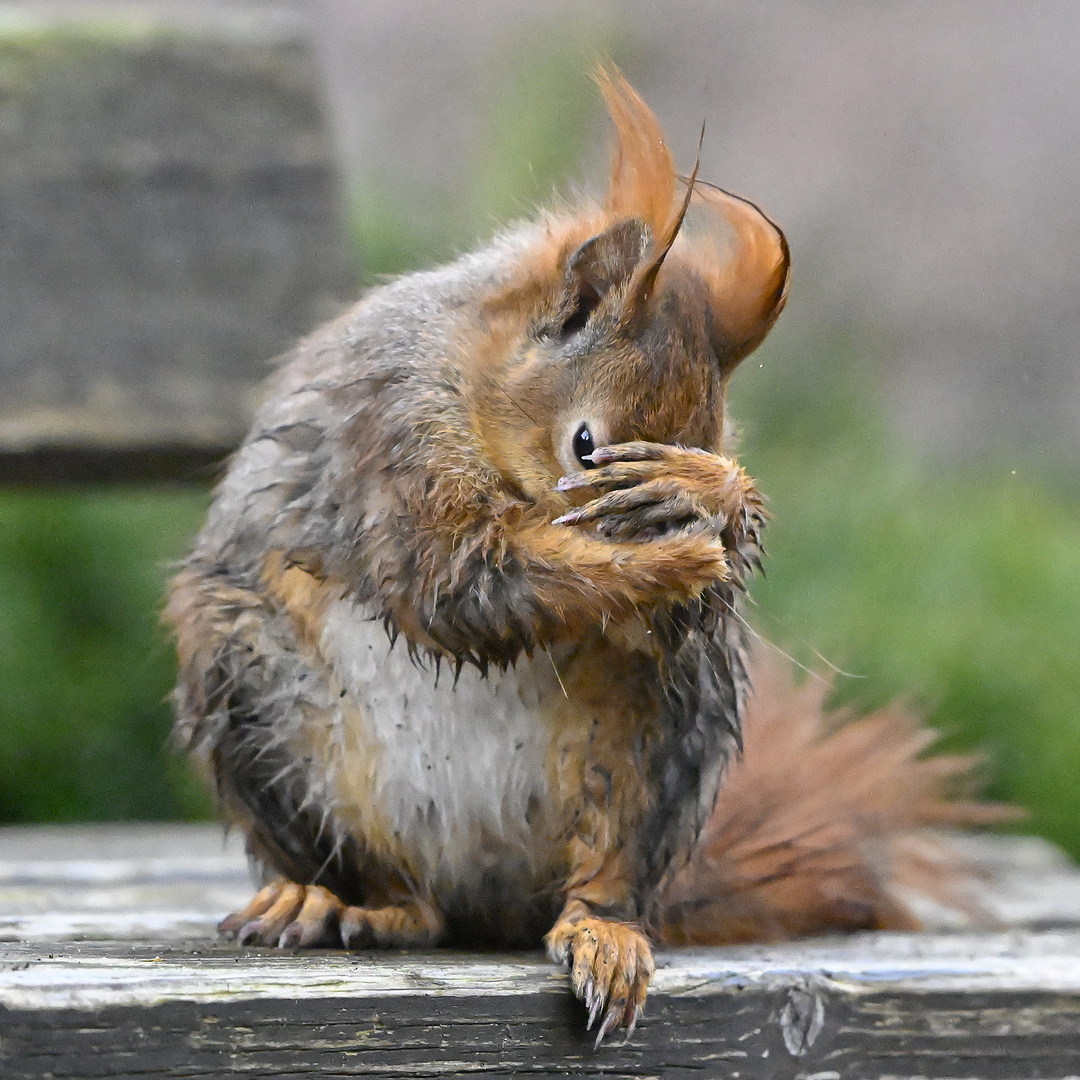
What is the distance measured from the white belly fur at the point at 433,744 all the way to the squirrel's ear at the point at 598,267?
268 millimetres

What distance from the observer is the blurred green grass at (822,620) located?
2.62 m

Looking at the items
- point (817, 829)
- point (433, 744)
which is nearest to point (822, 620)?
point (817, 829)

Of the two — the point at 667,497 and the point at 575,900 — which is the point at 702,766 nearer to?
the point at 575,900

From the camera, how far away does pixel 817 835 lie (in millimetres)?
1513

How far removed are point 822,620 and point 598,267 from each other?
5.19ft

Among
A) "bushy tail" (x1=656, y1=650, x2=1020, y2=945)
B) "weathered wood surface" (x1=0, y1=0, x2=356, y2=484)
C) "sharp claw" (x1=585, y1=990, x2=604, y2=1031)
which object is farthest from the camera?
"weathered wood surface" (x1=0, y1=0, x2=356, y2=484)

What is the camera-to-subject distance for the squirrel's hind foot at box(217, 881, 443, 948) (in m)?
1.21

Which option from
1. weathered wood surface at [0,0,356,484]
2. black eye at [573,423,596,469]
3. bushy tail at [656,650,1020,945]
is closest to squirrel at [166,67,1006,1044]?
black eye at [573,423,596,469]

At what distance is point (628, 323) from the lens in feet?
3.76

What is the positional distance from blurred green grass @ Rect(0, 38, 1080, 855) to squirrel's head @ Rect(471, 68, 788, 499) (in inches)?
42.1

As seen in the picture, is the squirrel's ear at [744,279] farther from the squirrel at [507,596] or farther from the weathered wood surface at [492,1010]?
the weathered wood surface at [492,1010]

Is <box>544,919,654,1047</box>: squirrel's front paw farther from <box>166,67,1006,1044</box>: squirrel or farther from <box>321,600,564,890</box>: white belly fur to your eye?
<box>321,600,564,890</box>: white belly fur

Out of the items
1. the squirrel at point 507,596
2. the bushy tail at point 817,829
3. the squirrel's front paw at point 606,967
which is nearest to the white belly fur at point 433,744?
the squirrel at point 507,596

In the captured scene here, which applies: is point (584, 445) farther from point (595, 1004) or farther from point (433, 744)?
point (595, 1004)
